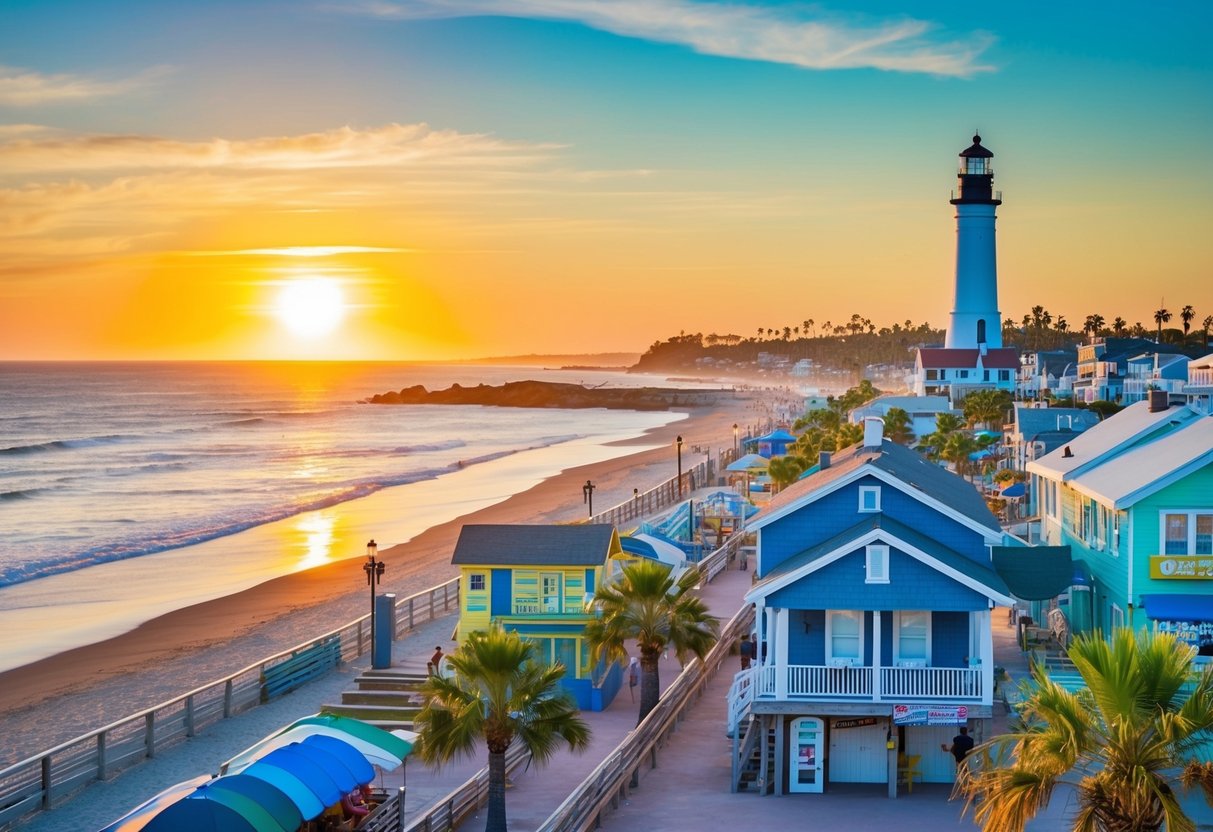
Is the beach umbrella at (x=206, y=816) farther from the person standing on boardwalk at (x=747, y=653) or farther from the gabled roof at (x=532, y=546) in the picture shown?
the person standing on boardwalk at (x=747, y=653)

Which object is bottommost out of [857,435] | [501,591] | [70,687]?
[70,687]

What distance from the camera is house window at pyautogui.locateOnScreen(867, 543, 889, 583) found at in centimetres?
2112

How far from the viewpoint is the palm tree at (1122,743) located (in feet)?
37.8

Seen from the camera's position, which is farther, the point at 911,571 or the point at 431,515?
the point at 431,515

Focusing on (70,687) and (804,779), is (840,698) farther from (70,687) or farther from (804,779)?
(70,687)

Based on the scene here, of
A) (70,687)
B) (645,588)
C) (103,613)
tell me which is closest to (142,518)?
(103,613)

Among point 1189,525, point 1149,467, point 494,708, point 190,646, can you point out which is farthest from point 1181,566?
point 190,646

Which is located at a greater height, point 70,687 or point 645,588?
point 645,588

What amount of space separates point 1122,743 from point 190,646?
28218mm

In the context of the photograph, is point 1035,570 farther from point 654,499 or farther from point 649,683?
point 654,499

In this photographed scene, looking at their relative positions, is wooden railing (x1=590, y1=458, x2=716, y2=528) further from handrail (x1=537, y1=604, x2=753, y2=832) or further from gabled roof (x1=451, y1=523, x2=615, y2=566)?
handrail (x1=537, y1=604, x2=753, y2=832)

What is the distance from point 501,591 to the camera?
2784cm

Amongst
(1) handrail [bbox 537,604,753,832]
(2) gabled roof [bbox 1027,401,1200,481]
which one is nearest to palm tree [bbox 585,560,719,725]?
(1) handrail [bbox 537,604,753,832]

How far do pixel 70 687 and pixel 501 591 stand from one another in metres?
10.9
